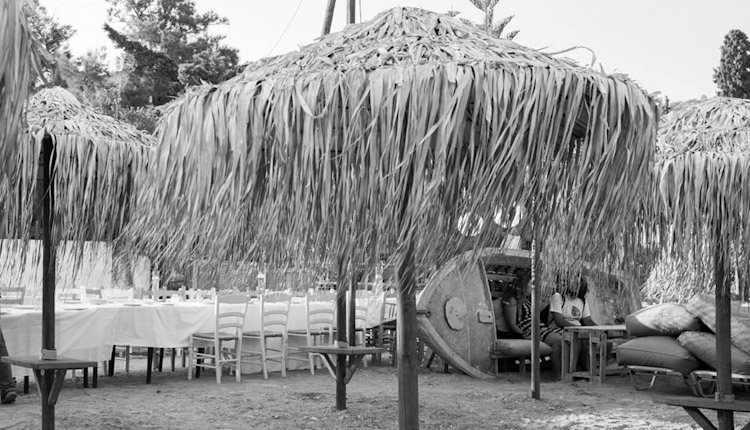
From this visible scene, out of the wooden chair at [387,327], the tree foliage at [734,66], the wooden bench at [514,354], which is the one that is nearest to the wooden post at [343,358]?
the wooden bench at [514,354]

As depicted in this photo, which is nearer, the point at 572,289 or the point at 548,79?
the point at 548,79

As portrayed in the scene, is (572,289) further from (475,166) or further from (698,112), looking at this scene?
(475,166)

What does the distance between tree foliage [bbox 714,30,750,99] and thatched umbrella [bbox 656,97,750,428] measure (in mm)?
25012

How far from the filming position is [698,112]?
19.9 ft

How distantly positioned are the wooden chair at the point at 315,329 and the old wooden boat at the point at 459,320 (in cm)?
127

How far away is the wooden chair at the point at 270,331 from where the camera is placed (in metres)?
10.6

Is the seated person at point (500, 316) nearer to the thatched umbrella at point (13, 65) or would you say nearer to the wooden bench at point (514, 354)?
the wooden bench at point (514, 354)

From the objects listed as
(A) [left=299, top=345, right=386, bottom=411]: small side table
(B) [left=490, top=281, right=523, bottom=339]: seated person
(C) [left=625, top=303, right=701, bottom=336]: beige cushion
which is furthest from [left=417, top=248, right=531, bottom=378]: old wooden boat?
(A) [left=299, top=345, right=386, bottom=411]: small side table

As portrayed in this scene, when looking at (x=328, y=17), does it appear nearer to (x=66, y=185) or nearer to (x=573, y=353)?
(x=573, y=353)

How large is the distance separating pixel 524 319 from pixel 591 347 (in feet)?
5.42

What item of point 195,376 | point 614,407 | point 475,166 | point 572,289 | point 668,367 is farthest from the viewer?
point 572,289

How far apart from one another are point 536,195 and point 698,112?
2711mm

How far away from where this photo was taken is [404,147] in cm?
375

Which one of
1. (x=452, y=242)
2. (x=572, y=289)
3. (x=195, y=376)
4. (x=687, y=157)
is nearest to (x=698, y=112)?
(x=687, y=157)
